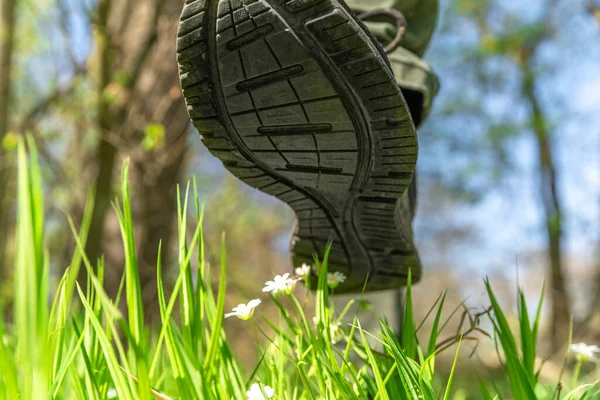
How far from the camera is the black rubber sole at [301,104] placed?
519 millimetres

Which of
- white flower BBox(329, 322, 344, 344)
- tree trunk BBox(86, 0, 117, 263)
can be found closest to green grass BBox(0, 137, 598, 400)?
white flower BBox(329, 322, 344, 344)

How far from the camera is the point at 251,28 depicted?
53cm

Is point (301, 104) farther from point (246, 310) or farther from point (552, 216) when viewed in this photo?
point (552, 216)

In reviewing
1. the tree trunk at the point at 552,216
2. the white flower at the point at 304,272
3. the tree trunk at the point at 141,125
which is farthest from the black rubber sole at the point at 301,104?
the tree trunk at the point at 552,216

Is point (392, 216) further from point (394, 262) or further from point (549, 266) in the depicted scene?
point (549, 266)

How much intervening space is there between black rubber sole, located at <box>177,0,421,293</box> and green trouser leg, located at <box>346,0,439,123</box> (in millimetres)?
225

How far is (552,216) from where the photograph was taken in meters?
4.67

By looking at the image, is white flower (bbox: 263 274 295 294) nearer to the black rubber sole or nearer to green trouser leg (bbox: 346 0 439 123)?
the black rubber sole

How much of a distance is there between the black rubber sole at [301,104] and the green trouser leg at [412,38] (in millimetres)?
225

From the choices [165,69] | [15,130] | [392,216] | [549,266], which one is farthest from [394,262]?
[549,266]

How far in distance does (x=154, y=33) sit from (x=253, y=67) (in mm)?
1735

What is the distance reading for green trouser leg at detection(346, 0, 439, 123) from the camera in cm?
81

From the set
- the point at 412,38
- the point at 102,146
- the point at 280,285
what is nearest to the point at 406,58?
the point at 412,38

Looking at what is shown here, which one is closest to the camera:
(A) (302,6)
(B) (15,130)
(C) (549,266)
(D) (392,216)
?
(A) (302,6)
